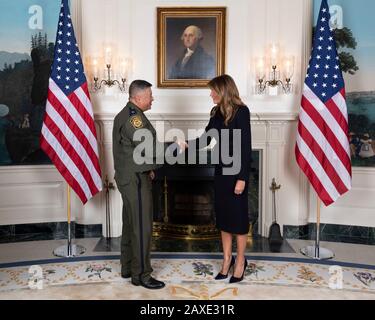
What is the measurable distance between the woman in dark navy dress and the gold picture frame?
59.4 inches

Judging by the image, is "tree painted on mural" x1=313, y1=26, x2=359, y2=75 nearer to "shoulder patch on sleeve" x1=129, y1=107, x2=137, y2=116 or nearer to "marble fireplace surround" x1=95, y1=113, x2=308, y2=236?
"marble fireplace surround" x1=95, y1=113, x2=308, y2=236

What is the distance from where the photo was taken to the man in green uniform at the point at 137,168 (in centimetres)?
350

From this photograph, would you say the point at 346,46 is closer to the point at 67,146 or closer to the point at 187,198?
the point at 187,198

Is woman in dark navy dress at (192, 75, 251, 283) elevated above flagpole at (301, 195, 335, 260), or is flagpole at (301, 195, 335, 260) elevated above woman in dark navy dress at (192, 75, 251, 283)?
woman in dark navy dress at (192, 75, 251, 283)

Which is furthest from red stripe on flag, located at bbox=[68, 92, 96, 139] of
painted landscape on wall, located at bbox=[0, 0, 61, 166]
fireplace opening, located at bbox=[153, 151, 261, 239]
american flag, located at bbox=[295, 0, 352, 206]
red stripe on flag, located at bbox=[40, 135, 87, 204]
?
american flag, located at bbox=[295, 0, 352, 206]

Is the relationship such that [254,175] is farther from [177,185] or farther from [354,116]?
[354,116]

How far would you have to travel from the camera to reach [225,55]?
5129 mm

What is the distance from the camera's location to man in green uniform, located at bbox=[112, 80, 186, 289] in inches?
138

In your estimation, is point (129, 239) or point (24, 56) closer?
point (129, 239)

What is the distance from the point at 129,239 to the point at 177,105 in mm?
1973

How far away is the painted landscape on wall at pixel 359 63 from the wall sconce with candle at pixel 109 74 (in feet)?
7.72

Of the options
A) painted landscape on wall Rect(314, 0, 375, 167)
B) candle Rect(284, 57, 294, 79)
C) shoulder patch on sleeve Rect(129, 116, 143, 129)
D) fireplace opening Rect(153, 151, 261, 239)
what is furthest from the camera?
fireplace opening Rect(153, 151, 261, 239)

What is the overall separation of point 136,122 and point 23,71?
240 centimetres
